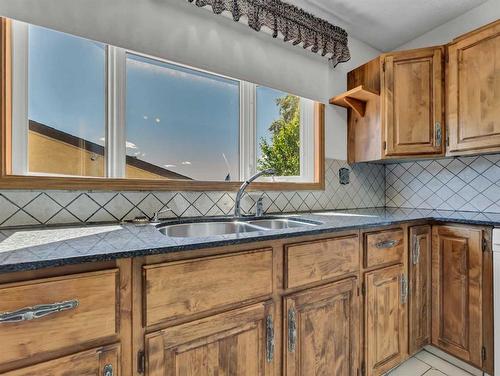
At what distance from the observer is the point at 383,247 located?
1.51m

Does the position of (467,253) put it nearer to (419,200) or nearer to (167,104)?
(419,200)

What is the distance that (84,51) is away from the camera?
1.39 m

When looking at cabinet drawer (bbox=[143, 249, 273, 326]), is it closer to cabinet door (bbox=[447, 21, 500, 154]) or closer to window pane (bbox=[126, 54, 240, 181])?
window pane (bbox=[126, 54, 240, 181])

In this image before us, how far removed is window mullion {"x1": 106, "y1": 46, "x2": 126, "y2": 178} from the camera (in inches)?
56.3

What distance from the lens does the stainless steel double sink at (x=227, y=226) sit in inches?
58.6

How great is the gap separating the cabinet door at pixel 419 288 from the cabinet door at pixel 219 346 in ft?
3.52

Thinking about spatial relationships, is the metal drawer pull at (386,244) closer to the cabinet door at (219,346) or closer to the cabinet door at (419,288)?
the cabinet door at (419,288)

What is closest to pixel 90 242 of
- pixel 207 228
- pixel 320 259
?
pixel 207 228

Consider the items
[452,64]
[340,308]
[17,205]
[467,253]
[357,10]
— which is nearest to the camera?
[17,205]

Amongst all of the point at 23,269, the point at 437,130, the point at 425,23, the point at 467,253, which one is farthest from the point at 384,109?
the point at 23,269

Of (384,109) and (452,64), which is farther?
(384,109)

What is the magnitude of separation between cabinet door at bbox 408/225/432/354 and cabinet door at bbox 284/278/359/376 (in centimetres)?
53

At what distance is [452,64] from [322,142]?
99cm

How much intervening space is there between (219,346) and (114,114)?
124 centimetres
